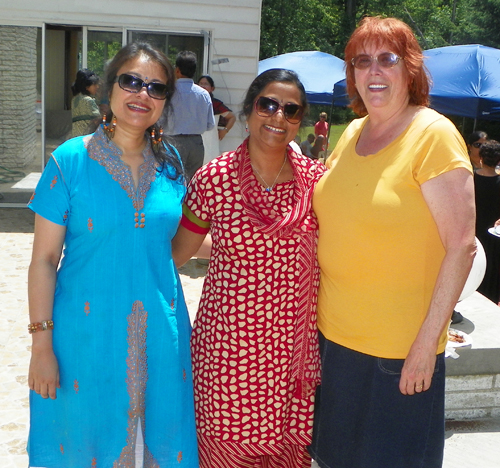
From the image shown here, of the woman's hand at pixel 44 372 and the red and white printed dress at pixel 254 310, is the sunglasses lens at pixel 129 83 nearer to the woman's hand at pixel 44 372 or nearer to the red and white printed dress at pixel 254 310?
the red and white printed dress at pixel 254 310

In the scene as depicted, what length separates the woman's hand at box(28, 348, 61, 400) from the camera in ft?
7.19

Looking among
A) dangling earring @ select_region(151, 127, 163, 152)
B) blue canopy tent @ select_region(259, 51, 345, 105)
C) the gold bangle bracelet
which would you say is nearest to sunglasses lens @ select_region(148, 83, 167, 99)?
dangling earring @ select_region(151, 127, 163, 152)

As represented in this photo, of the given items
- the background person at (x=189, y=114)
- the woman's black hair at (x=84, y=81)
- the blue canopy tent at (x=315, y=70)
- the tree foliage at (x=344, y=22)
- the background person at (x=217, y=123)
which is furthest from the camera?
the tree foliage at (x=344, y=22)

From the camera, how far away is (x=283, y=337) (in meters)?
2.47

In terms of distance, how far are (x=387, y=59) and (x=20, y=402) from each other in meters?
2.81

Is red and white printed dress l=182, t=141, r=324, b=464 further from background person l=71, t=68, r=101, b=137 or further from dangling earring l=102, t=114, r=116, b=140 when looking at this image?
background person l=71, t=68, r=101, b=137

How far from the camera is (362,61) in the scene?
2336 millimetres

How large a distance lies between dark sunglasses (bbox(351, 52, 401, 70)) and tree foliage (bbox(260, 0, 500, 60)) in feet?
72.4

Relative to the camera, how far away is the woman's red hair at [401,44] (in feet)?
7.45

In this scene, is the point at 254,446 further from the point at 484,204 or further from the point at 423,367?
the point at 484,204

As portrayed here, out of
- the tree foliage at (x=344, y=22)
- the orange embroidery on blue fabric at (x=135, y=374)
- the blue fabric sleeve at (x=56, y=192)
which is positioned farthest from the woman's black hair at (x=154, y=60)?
the tree foliage at (x=344, y=22)

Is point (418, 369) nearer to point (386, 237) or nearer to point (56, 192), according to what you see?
point (386, 237)

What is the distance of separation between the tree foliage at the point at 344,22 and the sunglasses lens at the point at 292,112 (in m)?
22.0

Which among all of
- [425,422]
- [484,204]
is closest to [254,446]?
[425,422]
